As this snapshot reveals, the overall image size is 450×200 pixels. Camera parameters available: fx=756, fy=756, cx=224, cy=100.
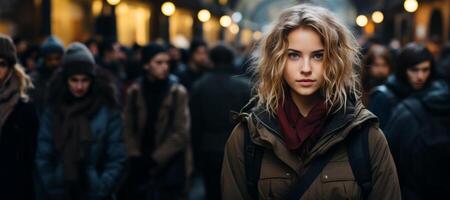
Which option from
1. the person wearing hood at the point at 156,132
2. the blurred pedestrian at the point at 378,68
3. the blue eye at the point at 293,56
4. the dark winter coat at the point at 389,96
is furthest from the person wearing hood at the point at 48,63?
the blue eye at the point at 293,56

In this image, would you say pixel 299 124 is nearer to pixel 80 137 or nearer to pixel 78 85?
pixel 80 137

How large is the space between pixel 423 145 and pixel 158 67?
3303 millimetres

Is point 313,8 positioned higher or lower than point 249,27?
higher

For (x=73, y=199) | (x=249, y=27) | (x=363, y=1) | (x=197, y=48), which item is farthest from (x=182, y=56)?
(x=249, y=27)

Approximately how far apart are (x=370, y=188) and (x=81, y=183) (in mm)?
3420

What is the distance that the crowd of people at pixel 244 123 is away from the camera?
3143 mm

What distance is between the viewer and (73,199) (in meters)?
6.09

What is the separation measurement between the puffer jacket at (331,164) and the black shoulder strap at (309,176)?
0.05 ft

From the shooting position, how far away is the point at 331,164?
10.2 feet

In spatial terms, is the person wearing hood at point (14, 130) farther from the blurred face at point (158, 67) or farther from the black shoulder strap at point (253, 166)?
the black shoulder strap at point (253, 166)

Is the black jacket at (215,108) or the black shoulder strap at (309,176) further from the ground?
the black shoulder strap at (309,176)

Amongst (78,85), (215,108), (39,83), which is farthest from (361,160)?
(39,83)

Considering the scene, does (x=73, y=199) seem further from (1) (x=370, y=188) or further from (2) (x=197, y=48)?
(2) (x=197, y=48)

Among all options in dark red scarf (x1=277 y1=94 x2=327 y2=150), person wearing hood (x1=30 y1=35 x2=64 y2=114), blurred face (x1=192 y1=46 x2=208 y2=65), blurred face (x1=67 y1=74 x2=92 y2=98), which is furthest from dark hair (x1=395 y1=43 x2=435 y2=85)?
blurred face (x1=192 y1=46 x2=208 y2=65)
